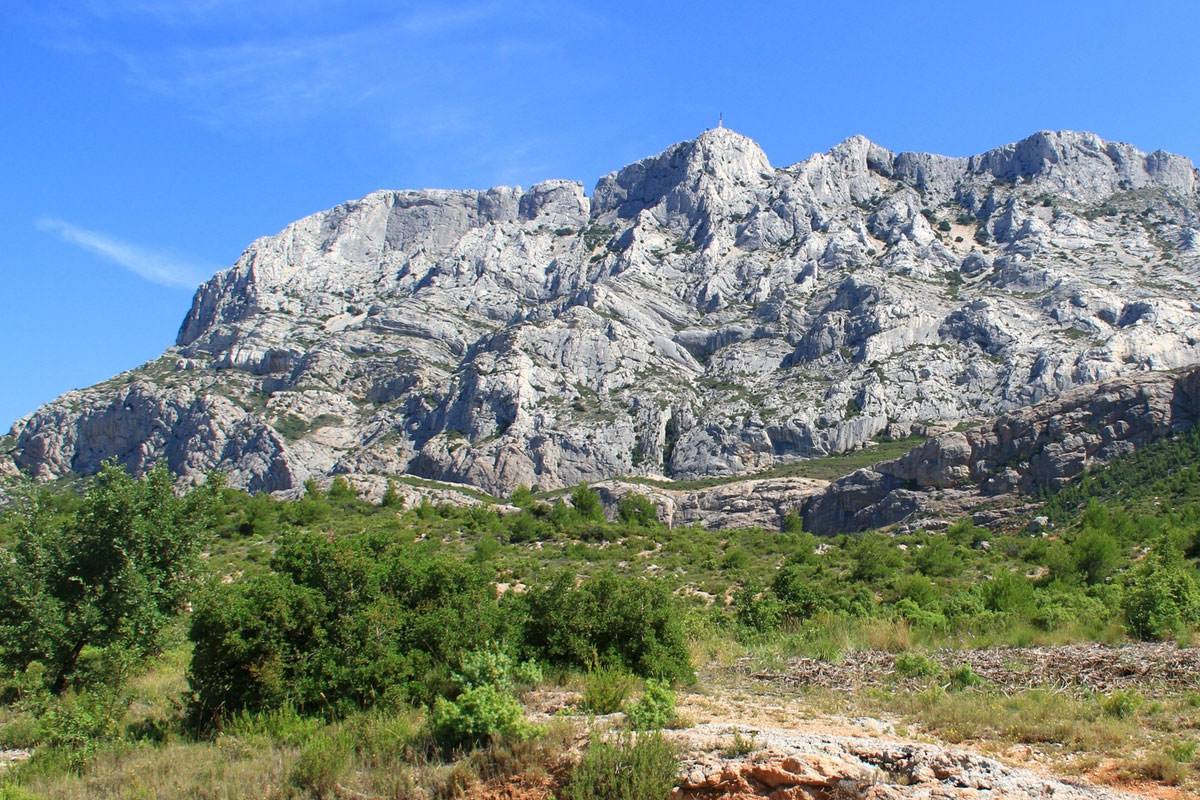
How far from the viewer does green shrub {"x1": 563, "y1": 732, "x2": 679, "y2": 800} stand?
7.43 metres

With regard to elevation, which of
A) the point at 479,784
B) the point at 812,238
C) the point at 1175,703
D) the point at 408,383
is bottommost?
the point at 479,784

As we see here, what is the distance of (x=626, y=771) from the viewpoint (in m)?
7.59

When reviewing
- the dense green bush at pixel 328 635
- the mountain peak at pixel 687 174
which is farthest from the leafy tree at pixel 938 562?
the mountain peak at pixel 687 174

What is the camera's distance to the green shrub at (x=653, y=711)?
28.0ft

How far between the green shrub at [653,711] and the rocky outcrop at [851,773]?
0.51 metres

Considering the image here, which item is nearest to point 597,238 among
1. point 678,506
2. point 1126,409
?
point 678,506

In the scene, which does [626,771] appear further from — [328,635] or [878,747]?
[328,635]

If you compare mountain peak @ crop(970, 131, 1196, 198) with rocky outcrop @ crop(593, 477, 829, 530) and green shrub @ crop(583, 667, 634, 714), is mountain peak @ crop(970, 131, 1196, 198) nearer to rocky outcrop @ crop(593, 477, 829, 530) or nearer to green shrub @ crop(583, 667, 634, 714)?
rocky outcrop @ crop(593, 477, 829, 530)

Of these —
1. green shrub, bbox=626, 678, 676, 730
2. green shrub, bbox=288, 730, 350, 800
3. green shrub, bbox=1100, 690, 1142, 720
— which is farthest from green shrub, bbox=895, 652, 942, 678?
green shrub, bbox=288, 730, 350, 800

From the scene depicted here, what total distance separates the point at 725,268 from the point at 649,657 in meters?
109

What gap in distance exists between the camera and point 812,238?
116062 mm

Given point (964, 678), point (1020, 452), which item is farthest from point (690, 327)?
point (964, 678)

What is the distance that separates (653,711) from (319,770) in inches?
131

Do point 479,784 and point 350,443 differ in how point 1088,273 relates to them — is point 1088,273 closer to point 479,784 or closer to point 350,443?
point 350,443
